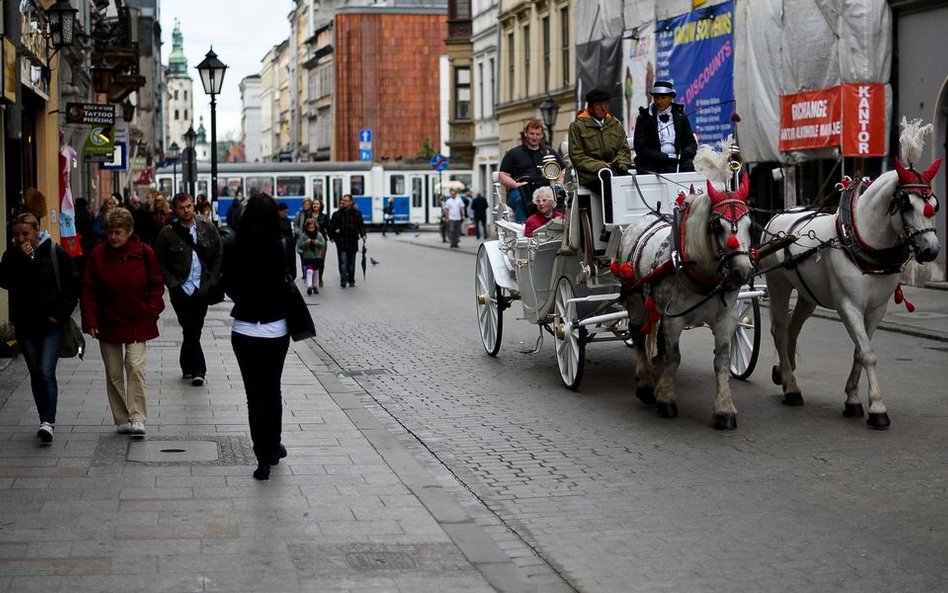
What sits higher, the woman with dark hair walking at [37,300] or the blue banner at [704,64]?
the blue banner at [704,64]

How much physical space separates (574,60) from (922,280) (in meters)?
21.6

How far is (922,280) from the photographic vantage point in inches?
891

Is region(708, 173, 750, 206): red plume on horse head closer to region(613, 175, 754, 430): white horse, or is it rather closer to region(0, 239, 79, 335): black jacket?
region(613, 175, 754, 430): white horse

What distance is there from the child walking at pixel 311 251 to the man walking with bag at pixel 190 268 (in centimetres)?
1254

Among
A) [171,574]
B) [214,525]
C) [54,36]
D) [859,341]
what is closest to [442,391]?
[859,341]

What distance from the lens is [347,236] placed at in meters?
27.3

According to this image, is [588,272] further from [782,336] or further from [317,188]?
[317,188]

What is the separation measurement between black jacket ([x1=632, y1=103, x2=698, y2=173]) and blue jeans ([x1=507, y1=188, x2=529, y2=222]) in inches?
94.1

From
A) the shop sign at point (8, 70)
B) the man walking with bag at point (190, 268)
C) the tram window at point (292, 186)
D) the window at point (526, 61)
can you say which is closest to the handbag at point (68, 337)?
the man walking with bag at point (190, 268)

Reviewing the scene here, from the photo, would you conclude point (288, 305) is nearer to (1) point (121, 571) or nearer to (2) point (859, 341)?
(1) point (121, 571)

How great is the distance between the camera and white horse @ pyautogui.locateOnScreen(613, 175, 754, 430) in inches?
386

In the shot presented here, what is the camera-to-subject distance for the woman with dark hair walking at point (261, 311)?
851 cm

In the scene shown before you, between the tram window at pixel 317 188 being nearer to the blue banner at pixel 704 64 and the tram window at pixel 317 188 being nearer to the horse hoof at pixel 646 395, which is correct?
the blue banner at pixel 704 64

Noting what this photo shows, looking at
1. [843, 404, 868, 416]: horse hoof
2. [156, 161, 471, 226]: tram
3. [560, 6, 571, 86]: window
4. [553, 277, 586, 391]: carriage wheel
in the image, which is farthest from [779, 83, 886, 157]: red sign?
[156, 161, 471, 226]: tram
